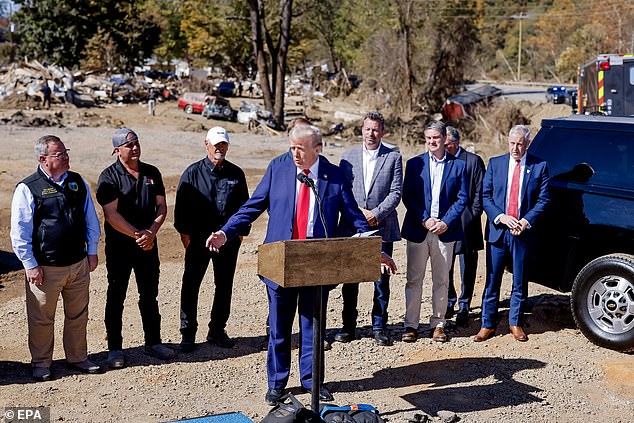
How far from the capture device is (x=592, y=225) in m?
7.29

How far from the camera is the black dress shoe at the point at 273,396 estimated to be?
593 centimetres

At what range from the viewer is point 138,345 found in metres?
7.32

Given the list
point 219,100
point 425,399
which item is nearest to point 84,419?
point 425,399

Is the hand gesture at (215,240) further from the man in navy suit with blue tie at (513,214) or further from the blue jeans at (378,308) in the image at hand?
the man in navy suit with blue tie at (513,214)

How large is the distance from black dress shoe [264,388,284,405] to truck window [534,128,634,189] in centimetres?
363

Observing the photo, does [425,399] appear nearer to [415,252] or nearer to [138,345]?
[415,252]

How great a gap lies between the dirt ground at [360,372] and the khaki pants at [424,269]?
1.13 feet

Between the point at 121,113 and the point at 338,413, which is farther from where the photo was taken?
the point at 121,113

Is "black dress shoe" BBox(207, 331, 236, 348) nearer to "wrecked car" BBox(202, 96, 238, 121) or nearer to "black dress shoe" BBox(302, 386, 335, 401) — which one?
"black dress shoe" BBox(302, 386, 335, 401)

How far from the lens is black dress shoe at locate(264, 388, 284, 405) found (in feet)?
19.5

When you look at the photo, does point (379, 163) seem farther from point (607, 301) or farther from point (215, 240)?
point (607, 301)

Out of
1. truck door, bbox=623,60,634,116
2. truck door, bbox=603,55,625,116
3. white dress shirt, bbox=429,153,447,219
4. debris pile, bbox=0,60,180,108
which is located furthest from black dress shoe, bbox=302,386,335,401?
debris pile, bbox=0,60,180,108

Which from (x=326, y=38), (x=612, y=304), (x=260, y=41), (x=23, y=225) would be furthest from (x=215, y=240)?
(x=326, y=38)

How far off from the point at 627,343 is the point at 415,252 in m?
2.10
